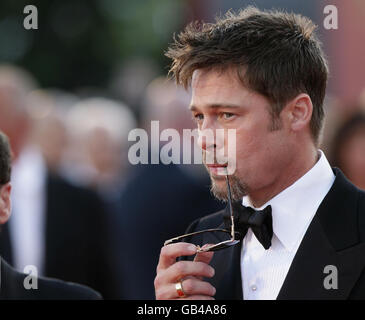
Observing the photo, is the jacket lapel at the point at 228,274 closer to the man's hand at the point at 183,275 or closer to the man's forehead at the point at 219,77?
the man's hand at the point at 183,275

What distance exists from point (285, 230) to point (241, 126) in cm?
44

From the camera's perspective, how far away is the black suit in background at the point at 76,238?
5.92 meters

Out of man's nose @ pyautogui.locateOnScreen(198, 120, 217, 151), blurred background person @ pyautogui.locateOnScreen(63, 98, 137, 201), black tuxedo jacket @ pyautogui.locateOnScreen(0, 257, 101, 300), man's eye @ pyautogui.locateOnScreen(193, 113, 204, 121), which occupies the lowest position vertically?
black tuxedo jacket @ pyautogui.locateOnScreen(0, 257, 101, 300)

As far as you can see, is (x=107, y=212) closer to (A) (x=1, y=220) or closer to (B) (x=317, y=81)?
(A) (x=1, y=220)

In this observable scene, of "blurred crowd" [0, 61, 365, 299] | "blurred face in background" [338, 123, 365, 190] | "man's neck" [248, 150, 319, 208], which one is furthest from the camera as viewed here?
"blurred crowd" [0, 61, 365, 299]

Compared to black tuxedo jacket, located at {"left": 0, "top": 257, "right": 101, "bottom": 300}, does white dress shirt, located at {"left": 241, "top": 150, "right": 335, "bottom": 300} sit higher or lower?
higher

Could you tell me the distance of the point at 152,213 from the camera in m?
5.70

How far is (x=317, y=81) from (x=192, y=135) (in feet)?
8.63

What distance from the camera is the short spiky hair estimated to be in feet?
10.8

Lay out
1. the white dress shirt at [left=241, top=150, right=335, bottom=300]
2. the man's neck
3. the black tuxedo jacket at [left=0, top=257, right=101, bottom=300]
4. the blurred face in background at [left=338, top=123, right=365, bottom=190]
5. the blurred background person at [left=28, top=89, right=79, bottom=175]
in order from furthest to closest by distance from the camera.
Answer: the blurred background person at [left=28, top=89, right=79, bottom=175] → the blurred face in background at [left=338, top=123, right=365, bottom=190] → the black tuxedo jacket at [left=0, top=257, right=101, bottom=300] → the man's neck → the white dress shirt at [left=241, top=150, right=335, bottom=300]

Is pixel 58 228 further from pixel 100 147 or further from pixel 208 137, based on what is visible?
pixel 208 137


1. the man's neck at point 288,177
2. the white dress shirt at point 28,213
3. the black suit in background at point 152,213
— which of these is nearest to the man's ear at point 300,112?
the man's neck at point 288,177

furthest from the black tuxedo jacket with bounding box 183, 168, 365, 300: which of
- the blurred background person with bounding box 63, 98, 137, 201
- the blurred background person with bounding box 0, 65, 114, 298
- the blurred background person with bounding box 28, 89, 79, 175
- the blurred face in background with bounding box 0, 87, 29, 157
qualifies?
the blurred background person with bounding box 63, 98, 137, 201

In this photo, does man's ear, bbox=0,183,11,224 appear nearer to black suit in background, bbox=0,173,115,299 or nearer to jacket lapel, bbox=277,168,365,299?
jacket lapel, bbox=277,168,365,299
